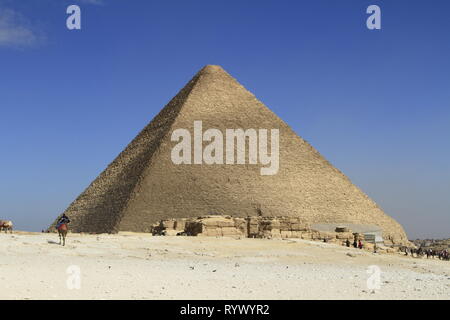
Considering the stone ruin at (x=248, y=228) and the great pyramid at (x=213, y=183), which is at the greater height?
the great pyramid at (x=213, y=183)

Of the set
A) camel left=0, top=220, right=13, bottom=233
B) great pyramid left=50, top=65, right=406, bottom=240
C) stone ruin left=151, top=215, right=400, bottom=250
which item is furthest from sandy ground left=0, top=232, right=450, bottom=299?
great pyramid left=50, top=65, right=406, bottom=240

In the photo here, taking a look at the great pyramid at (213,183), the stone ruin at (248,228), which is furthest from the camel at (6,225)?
the great pyramid at (213,183)

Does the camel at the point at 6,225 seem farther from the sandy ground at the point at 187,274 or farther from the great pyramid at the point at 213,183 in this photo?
the great pyramid at the point at 213,183

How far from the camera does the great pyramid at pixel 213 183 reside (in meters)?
41.7

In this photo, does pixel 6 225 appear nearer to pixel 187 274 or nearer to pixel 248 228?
pixel 248 228

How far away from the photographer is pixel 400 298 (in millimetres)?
7883

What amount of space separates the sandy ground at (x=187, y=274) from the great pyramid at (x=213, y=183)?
81.3ft

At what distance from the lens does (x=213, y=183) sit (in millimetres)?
43344

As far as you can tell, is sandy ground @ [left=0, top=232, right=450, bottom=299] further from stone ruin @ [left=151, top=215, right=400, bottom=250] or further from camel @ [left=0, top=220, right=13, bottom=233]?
camel @ [left=0, top=220, right=13, bottom=233]

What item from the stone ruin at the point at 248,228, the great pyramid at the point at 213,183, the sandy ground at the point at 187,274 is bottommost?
the sandy ground at the point at 187,274

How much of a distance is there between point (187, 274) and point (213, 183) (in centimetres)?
3339

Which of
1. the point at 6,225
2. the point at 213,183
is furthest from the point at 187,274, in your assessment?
the point at 213,183
